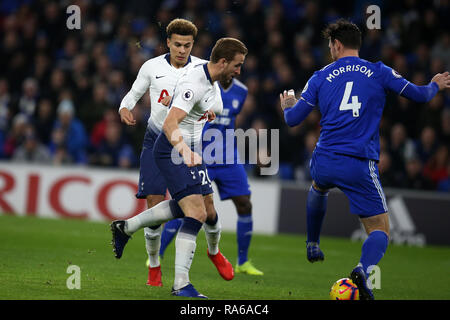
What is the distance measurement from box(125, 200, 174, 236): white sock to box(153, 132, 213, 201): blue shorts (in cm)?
21

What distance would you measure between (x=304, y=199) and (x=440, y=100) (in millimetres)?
3156

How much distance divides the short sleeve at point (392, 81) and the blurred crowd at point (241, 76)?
694cm

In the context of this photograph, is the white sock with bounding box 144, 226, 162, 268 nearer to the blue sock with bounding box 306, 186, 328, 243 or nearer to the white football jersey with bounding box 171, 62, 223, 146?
the white football jersey with bounding box 171, 62, 223, 146

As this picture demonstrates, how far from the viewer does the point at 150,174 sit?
740cm

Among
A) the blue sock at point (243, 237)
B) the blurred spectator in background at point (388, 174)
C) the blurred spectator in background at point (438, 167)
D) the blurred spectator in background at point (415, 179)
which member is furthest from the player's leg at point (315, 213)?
the blurred spectator in background at point (438, 167)

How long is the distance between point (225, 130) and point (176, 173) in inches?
→ 115

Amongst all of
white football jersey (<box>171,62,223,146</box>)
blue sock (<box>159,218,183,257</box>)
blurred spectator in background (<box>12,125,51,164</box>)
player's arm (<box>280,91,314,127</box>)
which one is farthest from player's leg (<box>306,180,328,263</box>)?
blurred spectator in background (<box>12,125,51,164</box>)

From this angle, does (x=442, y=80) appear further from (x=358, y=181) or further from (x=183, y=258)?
(x=183, y=258)

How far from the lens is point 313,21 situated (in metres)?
16.5

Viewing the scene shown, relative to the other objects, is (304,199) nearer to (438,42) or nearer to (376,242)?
(438,42)

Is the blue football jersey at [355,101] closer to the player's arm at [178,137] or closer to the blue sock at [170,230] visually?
the player's arm at [178,137]

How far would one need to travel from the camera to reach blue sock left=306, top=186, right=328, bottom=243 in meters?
7.20

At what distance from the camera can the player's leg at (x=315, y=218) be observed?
283 inches
